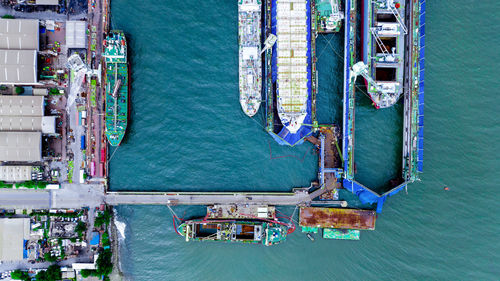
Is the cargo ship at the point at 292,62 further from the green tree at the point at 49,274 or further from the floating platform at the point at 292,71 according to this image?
the green tree at the point at 49,274

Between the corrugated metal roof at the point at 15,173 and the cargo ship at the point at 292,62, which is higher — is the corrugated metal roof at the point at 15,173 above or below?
below

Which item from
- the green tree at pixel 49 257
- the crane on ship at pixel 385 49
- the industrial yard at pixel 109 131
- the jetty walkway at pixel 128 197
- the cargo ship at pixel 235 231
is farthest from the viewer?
the jetty walkway at pixel 128 197

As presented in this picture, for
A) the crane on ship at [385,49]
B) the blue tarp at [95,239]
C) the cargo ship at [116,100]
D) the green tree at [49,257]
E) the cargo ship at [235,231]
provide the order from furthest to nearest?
the blue tarp at [95,239]
the cargo ship at [235,231]
the green tree at [49,257]
the cargo ship at [116,100]
the crane on ship at [385,49]

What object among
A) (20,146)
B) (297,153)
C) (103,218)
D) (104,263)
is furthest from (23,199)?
(297,153)

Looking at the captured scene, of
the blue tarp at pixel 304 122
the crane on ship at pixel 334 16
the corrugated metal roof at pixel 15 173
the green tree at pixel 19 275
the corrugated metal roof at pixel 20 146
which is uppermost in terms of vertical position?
the crane on ship at pixel 334 16

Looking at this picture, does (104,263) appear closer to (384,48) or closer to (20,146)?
(20,146)

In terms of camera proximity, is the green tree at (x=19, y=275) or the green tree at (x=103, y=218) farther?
the green tree at (x=103, y=218)

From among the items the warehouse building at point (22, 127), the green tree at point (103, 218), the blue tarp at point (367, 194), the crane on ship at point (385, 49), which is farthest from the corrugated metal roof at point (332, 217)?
the warehouse building at point (22, 127)
